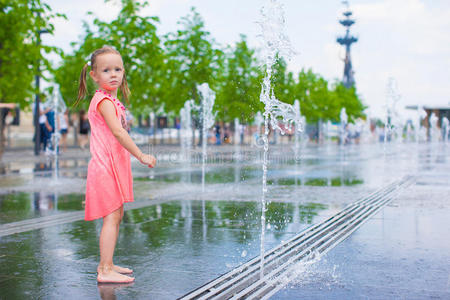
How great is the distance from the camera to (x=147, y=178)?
1253 centimetres

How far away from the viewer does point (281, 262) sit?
184 inches

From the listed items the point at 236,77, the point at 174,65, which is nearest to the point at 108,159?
the point at 174,65

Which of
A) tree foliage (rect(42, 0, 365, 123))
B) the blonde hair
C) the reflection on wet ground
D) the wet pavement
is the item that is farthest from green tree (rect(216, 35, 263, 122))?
the blonde hair

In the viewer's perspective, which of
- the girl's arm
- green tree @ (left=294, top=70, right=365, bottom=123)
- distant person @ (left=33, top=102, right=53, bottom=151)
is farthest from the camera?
green tree @ (left=294, top=70, right=365, bottom=123)

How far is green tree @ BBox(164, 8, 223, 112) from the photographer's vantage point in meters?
31.8

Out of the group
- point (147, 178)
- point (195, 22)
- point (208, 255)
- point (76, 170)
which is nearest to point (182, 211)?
point (208, 255)

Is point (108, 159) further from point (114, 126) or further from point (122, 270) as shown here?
point (122, 270)

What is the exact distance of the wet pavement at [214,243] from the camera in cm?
395

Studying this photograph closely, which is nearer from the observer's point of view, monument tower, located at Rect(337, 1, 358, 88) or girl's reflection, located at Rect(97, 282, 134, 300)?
girl's reflection, located at Rect(97, 282, 134, 300)

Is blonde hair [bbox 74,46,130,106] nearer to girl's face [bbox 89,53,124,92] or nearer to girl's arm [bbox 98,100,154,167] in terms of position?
girl's face [bbox 89,53,124,92]

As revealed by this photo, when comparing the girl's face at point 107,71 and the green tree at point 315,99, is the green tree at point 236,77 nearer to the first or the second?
the green tree at point 315,99

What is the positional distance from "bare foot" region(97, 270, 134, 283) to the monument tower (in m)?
72.3

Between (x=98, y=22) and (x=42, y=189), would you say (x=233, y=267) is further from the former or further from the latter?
(x=98, y=22)

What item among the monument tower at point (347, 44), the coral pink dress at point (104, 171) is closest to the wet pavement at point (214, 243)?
the coral pink dress at point (104, 171)
